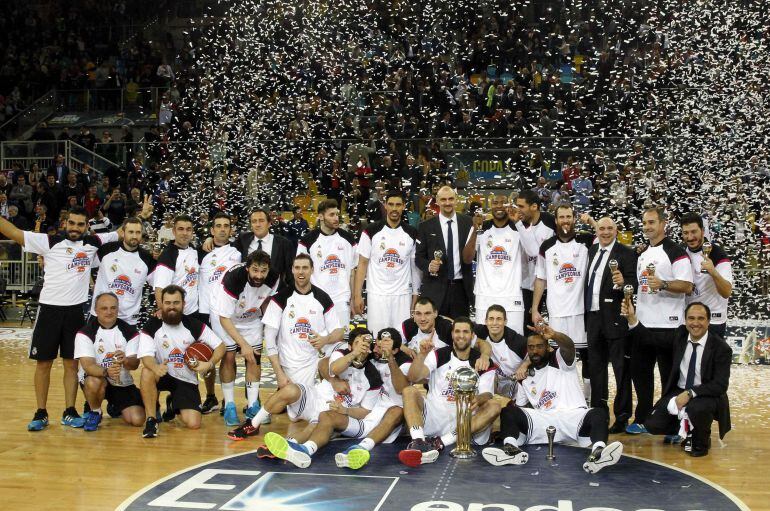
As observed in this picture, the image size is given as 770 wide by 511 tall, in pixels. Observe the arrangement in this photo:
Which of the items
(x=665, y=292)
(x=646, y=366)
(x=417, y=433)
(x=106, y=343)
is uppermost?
(x=665, y=292)

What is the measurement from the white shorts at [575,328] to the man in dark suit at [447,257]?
Answer: 1.02m

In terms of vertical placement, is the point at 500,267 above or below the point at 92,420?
above

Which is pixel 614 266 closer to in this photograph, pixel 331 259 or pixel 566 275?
pixel 566 275

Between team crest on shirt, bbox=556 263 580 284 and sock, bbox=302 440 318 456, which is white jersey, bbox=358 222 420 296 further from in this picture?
sock, bbox=302 440 318 456

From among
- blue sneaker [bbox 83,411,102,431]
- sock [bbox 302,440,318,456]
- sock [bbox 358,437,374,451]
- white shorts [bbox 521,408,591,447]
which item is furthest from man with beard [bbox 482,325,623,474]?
blue sneaker [bbox 83,411,102,431]

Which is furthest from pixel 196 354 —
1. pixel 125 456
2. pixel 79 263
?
pixel 79 263

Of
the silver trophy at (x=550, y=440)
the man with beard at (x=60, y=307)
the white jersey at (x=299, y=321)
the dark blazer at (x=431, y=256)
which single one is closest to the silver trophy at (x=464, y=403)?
the silver trophy at (x=550, y=440)

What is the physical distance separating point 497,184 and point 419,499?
10227mm

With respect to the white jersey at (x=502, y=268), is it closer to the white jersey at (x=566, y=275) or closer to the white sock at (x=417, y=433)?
the white jersey at (x=566, y=275)

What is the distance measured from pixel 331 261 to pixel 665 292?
10.7 feet

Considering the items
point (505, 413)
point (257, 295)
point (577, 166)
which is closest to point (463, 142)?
point (577, 166)

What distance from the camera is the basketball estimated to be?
8025mm

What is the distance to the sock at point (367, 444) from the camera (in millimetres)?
6988

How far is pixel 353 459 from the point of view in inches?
259
